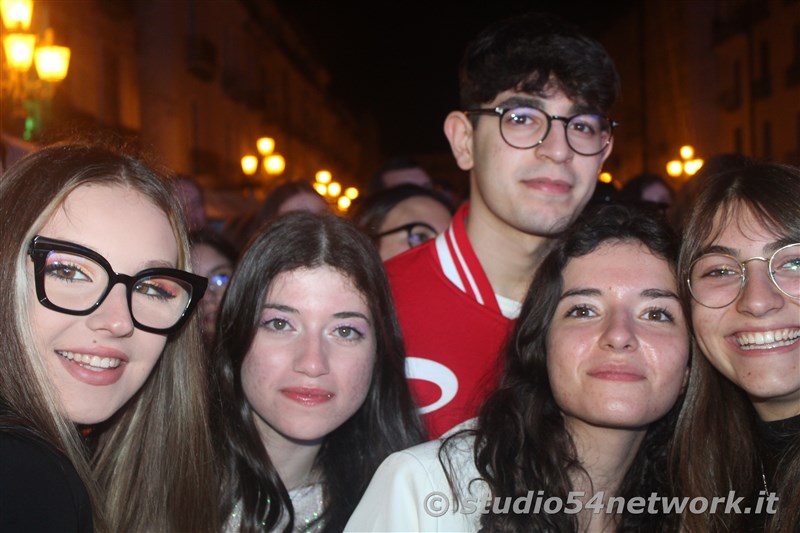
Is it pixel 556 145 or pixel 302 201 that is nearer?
pixel 556 145

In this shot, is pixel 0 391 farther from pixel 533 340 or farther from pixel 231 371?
pixel 533 340

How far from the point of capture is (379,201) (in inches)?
212

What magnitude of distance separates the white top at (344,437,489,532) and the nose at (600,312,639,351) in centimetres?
60

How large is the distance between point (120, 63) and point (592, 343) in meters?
15.7

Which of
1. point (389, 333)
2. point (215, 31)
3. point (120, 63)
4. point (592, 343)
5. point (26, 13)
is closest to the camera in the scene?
point (592, 343)

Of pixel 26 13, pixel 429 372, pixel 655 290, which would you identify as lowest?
pixel 429 372

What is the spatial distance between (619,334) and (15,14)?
21.1ft

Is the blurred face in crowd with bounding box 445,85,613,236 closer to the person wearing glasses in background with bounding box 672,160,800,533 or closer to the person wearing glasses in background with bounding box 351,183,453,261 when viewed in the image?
the person wearing glasses in background with bounding box 672,160,800,533

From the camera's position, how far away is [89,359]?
2256 mm

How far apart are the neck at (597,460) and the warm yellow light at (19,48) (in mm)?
6227

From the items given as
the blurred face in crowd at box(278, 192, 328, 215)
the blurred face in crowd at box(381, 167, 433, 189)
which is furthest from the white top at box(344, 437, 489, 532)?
the blurred face in crowd at box(381, 167, 433, 189)

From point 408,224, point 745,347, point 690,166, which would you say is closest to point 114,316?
point 745,347

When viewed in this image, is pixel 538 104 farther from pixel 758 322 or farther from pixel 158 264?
pixel 158 264

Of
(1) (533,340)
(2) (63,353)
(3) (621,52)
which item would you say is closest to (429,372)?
(1) (533,340)
